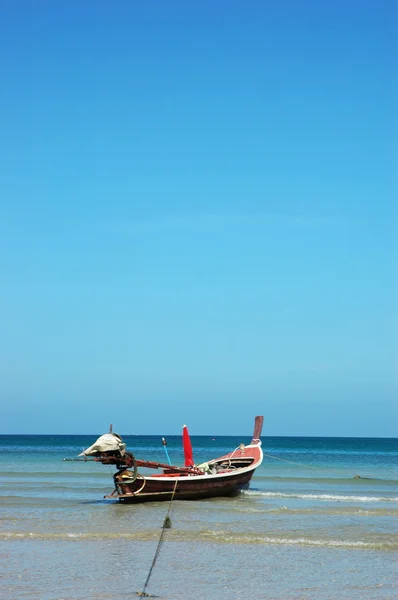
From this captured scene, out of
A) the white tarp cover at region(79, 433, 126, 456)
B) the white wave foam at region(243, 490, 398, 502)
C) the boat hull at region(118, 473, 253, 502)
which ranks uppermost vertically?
the white tarp cover at region(79, 433, 126, 456)

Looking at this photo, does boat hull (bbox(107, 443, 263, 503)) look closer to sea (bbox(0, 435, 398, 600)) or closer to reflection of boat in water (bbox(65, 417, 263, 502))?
reflection of boat in water (bbox(65, 417, 263, 502))

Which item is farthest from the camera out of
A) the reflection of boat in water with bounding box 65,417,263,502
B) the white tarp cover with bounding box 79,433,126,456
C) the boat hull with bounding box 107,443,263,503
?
the boat hull with bounding box 107,443,263,503

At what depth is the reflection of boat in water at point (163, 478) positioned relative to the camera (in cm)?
2284

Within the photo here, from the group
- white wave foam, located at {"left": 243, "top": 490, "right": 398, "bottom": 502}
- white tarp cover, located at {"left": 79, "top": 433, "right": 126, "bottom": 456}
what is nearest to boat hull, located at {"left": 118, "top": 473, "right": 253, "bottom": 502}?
white tarp cover, located at {"left": 79, "top": 433, "right": 126, "bottom": 456}

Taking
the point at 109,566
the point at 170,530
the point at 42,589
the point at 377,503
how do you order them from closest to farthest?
1. the point at 42,589
2. the point at 109,566
3. the point at 170,530
4. the point at 377,503

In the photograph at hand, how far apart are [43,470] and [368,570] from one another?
31661 millimetres

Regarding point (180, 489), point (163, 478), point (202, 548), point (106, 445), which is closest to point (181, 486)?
point (180, 489)

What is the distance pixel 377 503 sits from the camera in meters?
26.7

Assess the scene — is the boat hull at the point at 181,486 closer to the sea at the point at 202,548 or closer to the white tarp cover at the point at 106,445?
the sea at the point at 202,548

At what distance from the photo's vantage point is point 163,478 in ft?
79.6

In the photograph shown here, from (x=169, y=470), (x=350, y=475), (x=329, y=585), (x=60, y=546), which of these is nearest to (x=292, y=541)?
(x=329, y=585)

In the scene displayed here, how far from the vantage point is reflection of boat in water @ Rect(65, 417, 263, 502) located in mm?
22844

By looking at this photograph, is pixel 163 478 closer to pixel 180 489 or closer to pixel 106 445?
pixel 180 489

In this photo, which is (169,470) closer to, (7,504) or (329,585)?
(7,504)
